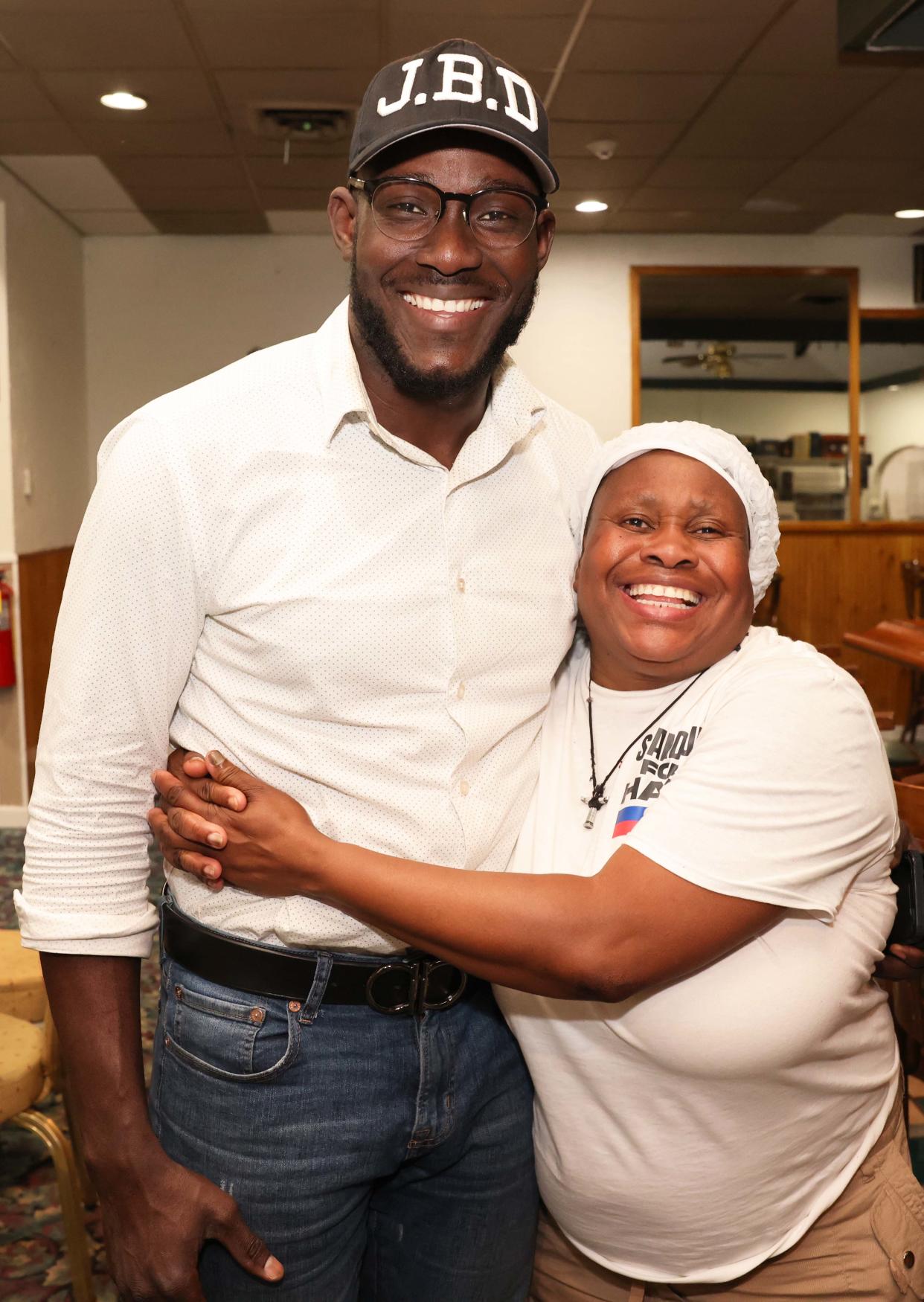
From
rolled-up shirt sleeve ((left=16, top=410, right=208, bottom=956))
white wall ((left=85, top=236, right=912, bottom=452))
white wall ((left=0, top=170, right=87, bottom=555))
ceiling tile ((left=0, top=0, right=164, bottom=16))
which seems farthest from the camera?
white wall ((left=85, top=236, right=912, bottom=452))

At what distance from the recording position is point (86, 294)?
25.8ft

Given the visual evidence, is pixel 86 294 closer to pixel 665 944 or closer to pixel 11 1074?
pixel 11 1074

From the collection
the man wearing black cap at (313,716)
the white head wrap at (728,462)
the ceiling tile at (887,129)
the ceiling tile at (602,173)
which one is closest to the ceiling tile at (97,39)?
the ceiling tile at (602,173)

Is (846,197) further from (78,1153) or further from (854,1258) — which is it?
(854,1258)

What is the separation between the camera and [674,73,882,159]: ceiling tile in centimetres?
503

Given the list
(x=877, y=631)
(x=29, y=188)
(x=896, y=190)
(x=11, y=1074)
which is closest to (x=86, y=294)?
(x=29, y=188)

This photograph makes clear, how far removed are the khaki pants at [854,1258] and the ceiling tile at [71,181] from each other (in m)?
6.00

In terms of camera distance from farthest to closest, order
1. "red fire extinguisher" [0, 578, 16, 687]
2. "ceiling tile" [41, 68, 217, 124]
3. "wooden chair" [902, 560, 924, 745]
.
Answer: "wooden chair" [902, 560, 924, 745], "red fire extinguisher" [0, 578, 16, 687], "ceiling tile" [41, 68, 217, 124]

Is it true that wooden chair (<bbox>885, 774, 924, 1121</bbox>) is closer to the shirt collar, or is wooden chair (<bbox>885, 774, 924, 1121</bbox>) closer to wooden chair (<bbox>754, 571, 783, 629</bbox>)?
the shirt collar

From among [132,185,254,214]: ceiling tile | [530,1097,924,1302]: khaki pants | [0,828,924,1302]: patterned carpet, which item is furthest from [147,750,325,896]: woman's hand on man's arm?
[132,185,254,214]: ceiling tile

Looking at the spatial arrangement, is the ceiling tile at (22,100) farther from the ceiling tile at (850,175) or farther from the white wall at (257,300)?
the ceiling tile at (850,175)

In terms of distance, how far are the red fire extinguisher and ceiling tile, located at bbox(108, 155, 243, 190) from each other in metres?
2.28

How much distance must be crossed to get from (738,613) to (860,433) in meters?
7.41

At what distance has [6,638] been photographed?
6.09 metres
